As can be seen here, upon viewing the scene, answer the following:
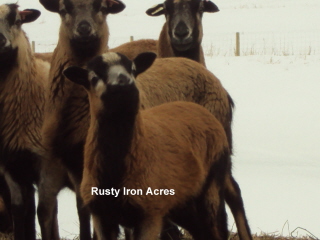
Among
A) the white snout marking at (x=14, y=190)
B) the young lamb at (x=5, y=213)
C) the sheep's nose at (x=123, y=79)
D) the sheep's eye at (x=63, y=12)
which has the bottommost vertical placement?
the young lamb at (x=5, y=213)

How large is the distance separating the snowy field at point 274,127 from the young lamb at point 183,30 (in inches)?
92.1

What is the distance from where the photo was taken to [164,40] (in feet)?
33.1

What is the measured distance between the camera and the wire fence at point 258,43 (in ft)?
85.9

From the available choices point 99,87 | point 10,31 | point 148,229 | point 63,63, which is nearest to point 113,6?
point 63,63

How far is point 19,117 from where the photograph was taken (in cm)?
703

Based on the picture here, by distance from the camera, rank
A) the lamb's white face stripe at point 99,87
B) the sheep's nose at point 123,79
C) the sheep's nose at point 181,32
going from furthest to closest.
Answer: the sheep's nose at point 181,32
the lamb's white face stripe at point 99,87
the sheep's nose at point 123,79

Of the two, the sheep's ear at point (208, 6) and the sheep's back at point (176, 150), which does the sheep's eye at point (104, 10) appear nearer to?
the sheep's back at point (176, 150)

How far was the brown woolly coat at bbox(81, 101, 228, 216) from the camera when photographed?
5457 mm

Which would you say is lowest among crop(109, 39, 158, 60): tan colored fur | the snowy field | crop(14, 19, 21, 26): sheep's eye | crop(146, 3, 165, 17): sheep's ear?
the snowy field

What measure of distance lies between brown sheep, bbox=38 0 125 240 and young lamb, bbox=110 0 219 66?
2041mm

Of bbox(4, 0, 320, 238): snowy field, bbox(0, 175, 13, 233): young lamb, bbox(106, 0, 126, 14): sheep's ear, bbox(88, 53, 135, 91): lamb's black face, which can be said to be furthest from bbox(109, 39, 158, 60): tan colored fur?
bbox(88, 53, 135, 91): lamb's black face

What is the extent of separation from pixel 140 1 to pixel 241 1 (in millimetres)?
7801

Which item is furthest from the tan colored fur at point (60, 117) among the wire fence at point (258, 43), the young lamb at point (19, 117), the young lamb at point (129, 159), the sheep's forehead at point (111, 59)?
the wire fence at point (258, 43)

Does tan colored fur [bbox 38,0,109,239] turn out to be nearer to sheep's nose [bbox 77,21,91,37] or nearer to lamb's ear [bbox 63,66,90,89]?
sheep's nose [bbox 77,21,91,37]
